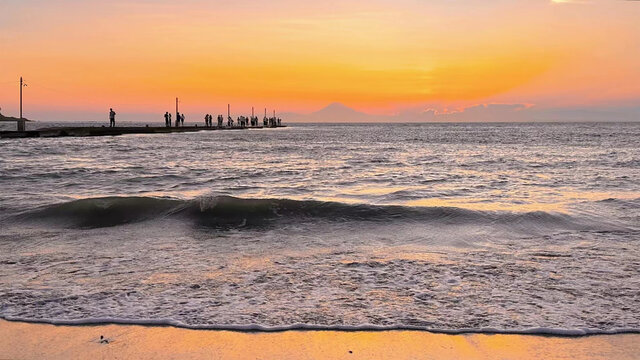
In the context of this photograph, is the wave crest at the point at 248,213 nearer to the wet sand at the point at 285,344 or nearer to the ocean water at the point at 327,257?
the ocean water at the point at 327,257

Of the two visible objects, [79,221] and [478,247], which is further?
[79,221]

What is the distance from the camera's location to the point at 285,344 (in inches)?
137

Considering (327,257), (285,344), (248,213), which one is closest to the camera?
(285,344)

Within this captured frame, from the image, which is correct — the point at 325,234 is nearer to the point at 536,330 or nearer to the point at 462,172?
the point at 536,330

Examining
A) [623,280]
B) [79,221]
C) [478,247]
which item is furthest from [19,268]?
[623,280]

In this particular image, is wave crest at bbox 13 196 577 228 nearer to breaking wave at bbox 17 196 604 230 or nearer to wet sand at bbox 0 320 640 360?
breaking wave at bbox 17 196 604 230

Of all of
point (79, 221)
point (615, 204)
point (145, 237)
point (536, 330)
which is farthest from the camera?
point (615, 204)

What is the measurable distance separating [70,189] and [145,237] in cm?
660

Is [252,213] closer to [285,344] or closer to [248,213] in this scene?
[248,213]

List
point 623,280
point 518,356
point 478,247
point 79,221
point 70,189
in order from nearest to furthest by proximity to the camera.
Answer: point 518,356, point 623,280, point 478,247, point 79,221, point 70,189

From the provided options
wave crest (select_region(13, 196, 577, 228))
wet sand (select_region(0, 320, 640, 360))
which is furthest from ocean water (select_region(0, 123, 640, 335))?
wet sand (select_region(0, 320, 640, 360))

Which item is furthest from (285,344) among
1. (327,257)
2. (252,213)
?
(252,213)

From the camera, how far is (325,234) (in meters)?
7.90

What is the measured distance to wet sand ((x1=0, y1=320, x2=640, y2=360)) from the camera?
130 inches
